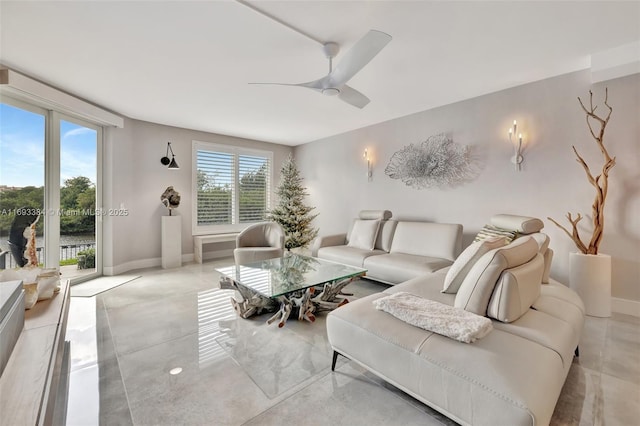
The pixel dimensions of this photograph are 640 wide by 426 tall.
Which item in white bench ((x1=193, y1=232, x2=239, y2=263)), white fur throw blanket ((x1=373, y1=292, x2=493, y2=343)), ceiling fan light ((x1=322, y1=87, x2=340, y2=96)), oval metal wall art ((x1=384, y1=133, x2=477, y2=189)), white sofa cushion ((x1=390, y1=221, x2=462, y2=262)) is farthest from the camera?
white bench ((x1=193, y1=232, x2=239, y2=263))

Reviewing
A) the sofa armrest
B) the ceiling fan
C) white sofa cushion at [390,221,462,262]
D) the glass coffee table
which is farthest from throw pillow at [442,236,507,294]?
the sofa armrest

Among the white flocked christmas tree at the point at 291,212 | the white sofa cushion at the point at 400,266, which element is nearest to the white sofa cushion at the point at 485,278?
the white sofa cushion at the point at 400,266

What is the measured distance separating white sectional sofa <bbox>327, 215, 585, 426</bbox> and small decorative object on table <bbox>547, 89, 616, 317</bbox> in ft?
3.25

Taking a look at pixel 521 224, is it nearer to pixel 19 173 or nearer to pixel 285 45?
pixel 285 45

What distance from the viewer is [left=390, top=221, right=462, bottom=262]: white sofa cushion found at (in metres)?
3.61

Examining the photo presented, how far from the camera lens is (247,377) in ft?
→ 5.98

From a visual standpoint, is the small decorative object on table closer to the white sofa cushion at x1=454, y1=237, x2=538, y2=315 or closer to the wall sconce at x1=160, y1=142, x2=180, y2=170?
the white sofa cushion at x1=454, y1=237, x2=538, y2=315

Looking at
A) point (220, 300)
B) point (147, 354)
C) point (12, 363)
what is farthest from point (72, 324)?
point (12, 363)

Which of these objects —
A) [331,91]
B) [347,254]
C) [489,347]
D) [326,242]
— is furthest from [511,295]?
[326,242]

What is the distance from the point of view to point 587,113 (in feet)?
8.98

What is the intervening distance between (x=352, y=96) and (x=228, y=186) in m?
3.98

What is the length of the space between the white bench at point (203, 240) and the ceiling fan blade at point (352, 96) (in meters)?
3.84

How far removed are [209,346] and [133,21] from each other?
2641 millimetres

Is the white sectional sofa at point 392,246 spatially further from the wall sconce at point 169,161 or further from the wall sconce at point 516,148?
the wall sconce at point 169,161
